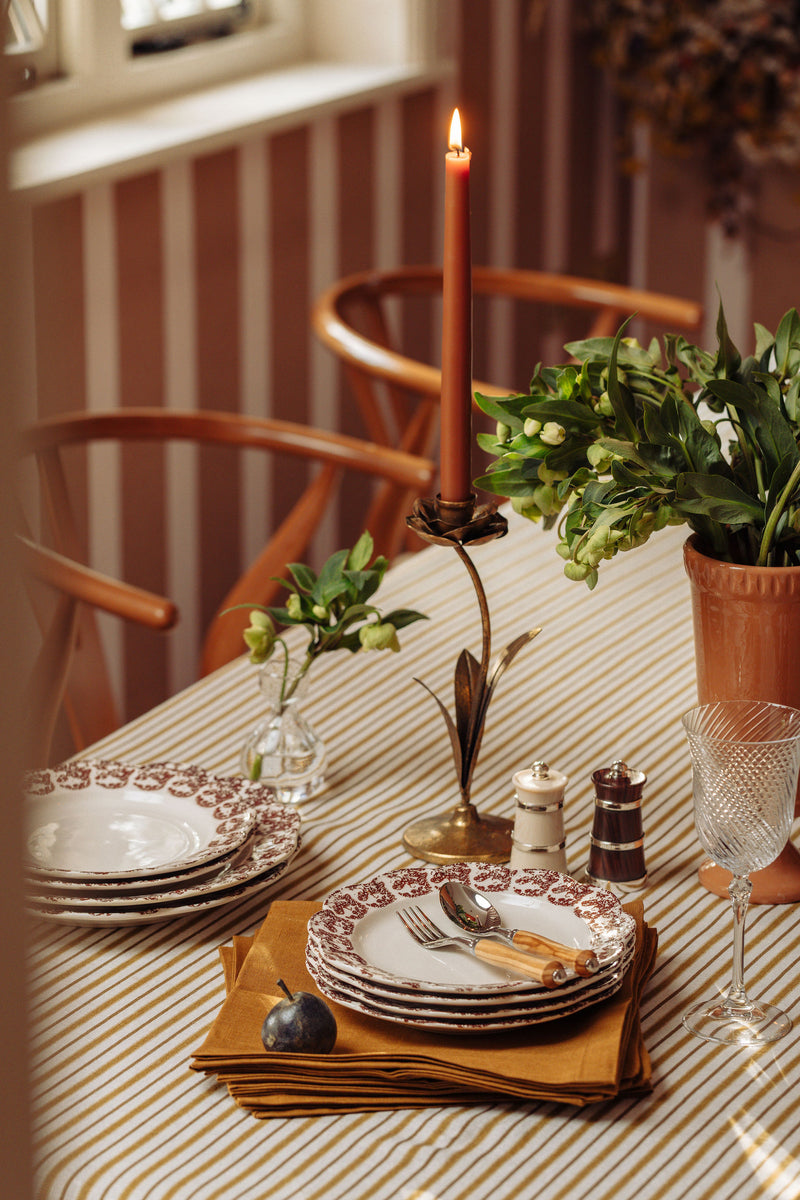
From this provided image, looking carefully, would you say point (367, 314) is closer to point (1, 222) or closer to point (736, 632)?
point (736, 632)

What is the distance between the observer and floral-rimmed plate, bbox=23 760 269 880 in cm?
91


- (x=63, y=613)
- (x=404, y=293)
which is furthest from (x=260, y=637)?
(x=404, y=293)

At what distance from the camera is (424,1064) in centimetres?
71

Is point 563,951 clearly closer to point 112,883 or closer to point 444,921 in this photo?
point 444,921

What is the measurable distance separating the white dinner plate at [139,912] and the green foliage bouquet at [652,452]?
0.30 m

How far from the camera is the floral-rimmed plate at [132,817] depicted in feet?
2.99

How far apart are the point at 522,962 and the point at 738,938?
0.41ft

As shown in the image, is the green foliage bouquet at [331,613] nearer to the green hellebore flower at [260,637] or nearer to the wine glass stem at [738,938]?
the green hellebore flower at [260,637]

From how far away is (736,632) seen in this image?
917 mm

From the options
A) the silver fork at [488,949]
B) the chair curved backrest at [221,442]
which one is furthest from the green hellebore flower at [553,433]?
the chair curved backrest at [221,442]

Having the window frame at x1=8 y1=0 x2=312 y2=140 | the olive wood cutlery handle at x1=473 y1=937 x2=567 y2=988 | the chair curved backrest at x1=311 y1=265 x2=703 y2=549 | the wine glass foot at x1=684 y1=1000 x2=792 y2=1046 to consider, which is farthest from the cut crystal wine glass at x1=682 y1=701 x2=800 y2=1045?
the window frame at x1=8 y1=0 x2=312 y2=140

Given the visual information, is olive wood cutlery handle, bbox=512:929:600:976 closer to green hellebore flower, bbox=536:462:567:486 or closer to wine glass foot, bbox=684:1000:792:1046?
wine glass foot, bbox=684:1000:792:1046

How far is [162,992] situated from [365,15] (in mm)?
2552

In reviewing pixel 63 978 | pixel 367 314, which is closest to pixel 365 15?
pixel 367 314
